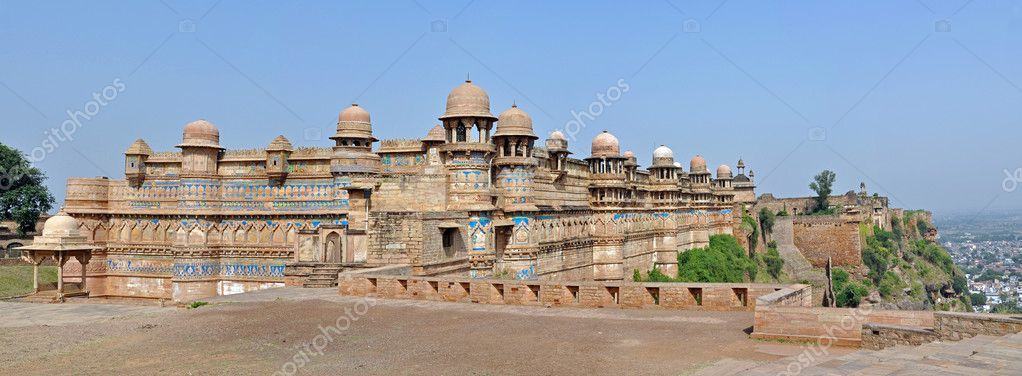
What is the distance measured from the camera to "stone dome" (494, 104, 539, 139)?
87.1ft

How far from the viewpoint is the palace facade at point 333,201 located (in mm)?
25219

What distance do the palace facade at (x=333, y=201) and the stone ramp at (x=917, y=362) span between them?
16432mm

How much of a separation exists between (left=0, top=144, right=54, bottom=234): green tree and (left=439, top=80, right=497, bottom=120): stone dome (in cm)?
2923

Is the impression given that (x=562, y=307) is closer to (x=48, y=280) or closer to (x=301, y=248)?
(x=301, y=248)

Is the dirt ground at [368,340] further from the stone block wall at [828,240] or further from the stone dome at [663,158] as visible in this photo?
the stone block wall at [828,240]

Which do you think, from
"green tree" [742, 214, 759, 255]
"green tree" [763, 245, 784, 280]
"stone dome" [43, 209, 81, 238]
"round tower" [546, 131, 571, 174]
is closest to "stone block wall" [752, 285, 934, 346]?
"stone dome" [43, 209, 81, 238]

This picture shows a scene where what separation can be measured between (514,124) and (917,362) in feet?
66.4

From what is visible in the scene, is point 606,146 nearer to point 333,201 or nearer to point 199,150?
point 333,201

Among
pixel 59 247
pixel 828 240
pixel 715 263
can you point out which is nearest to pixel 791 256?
pixel 828 240

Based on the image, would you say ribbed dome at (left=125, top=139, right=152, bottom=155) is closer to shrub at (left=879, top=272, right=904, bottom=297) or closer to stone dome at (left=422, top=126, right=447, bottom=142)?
stone dome at (left=422, top=126, right=447, bottom=142)

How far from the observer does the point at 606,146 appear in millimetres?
36906

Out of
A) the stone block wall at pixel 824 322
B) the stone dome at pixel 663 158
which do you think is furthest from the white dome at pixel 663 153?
the stone block wall at pixel 824 322

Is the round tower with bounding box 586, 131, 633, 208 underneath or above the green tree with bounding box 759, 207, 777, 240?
above

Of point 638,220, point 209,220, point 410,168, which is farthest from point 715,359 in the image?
point 638,220
